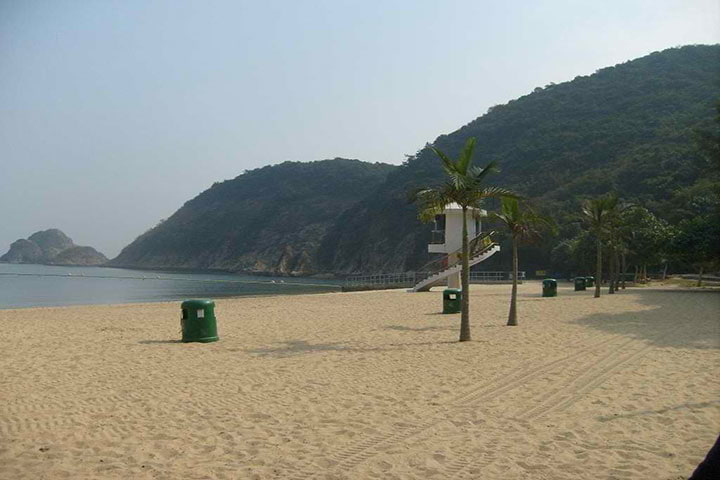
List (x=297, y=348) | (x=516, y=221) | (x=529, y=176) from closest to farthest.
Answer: (x=297, y=348) < (x=516, y=221) < (x=529, y=176)

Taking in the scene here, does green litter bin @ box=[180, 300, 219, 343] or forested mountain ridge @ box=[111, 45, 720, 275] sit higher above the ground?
forested mountain ridge @ box=[111, 45, 720, 275]

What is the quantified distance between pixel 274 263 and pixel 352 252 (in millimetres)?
32022

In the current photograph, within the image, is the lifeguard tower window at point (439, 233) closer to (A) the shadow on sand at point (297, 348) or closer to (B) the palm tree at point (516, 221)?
(B) the palm tree at point (516, 221)

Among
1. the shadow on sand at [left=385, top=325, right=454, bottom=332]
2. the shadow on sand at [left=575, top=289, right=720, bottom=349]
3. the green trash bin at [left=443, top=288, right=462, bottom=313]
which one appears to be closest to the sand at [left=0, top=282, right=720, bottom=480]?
the shadow on sand at [left=575, top=289, right=720, bottom=349]

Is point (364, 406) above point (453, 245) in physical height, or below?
below

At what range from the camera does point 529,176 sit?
3226 inches

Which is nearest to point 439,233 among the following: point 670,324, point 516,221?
point 516,221

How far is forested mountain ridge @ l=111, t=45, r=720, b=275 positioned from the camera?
209 ft

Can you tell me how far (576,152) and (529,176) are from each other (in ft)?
23.1

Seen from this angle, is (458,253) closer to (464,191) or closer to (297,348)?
(464,191)

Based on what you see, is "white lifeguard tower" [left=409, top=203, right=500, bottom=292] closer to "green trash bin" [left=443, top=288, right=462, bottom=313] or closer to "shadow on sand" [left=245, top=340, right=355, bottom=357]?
"green trash bin" [left=443, top=288, right=462, bottom=313]

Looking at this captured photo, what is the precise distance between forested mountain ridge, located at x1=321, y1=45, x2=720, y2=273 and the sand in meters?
44.6

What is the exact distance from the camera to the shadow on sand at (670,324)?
12.5 meters

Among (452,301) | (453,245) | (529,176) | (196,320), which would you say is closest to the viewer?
(196,320)
